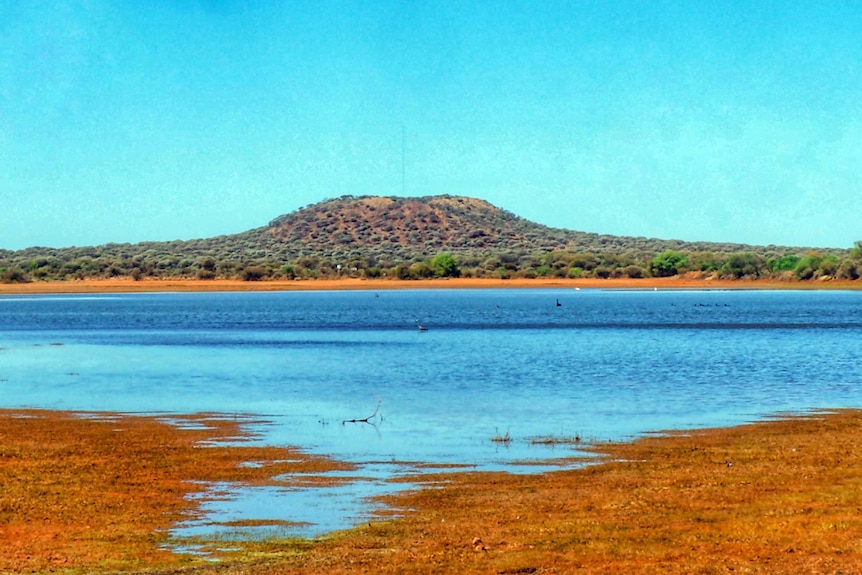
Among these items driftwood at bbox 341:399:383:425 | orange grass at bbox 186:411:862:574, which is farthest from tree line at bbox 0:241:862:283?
orange grass at bbox 186:411:862:574

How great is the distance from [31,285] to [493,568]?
138878 millimetres

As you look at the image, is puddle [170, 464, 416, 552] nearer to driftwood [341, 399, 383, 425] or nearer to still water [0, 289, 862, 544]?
still water [0, 289, 862, 544]

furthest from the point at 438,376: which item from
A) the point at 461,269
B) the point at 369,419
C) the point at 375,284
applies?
the point at 461,269

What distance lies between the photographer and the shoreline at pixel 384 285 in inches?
5340

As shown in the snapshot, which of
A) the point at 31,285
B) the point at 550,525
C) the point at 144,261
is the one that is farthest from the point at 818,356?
the point at 144,261

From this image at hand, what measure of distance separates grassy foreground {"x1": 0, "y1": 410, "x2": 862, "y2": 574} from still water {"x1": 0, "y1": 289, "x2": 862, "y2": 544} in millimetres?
1260

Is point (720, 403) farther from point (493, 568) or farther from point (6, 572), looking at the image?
point (6, 572)

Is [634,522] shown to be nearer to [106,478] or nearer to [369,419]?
[106,478]

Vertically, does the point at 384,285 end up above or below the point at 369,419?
above

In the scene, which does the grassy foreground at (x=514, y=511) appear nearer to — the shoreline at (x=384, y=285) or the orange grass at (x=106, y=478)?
the orange grass at (x=106, y=478)

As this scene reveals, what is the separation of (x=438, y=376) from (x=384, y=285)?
10866 cm

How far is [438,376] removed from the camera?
110 ft

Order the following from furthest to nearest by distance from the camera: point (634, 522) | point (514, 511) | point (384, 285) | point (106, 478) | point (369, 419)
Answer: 1. point (384, 285)
2. point (369, 419)
3. point (106, 478)
4. point (514, 511)
5. point (634, 522)

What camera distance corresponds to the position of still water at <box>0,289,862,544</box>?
2195 cm
